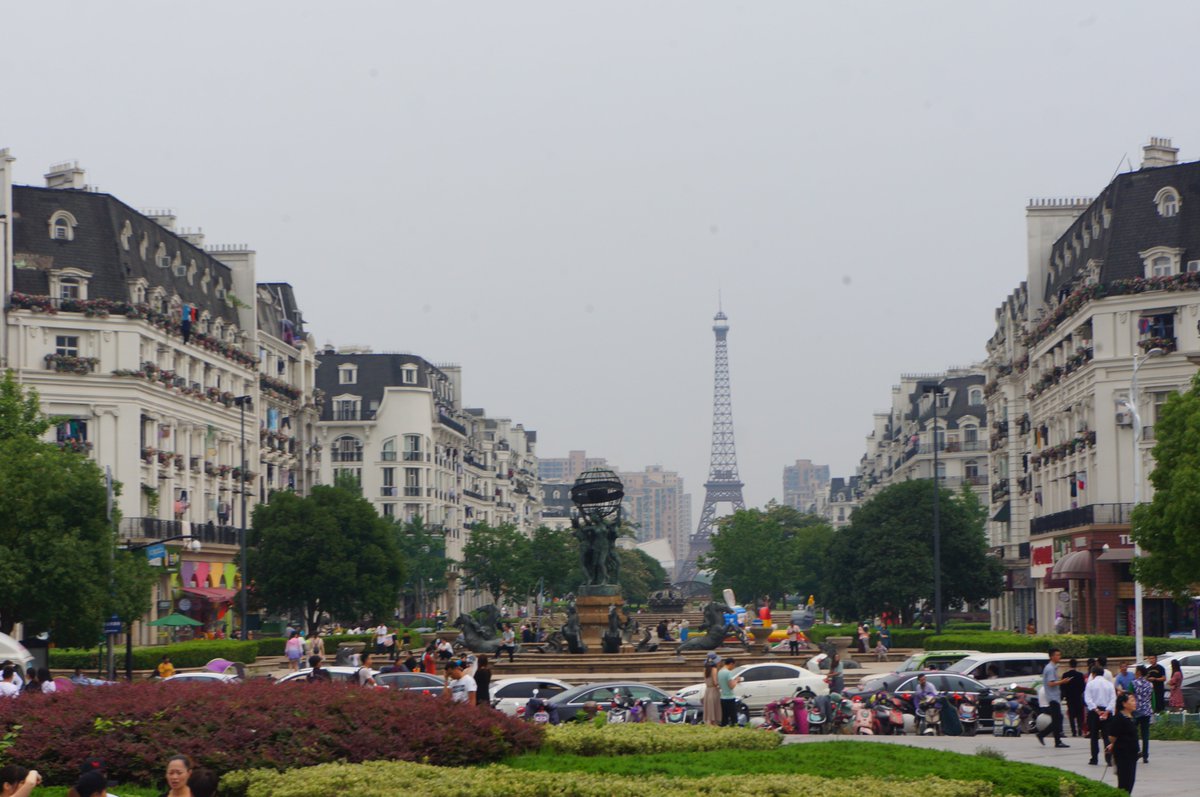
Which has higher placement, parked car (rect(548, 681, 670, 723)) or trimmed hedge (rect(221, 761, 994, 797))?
trimmed hedge (rect(221, 761, 994, 797))

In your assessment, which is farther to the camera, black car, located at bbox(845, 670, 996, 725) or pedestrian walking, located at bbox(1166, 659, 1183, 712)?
pedestrian walking, located at bbox(1166, 659, 1183, 712)

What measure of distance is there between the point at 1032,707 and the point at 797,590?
13585 cm

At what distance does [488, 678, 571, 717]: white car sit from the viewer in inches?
1619

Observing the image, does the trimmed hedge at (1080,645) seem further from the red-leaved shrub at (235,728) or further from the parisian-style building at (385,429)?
the parisian-style building at (385,429)

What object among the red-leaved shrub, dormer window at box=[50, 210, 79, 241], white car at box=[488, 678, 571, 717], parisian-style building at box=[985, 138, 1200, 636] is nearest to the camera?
the red-leaved shrub

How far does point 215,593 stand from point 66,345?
15648mm

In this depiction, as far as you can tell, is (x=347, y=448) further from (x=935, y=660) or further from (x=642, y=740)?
(x=642, y=740)

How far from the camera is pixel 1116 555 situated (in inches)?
2916

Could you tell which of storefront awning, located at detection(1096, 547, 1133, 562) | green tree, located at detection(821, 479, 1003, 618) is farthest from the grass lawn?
green tree, located at detection(821, 479, 1003, 618)

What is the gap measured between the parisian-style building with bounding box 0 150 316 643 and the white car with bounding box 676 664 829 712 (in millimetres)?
32609

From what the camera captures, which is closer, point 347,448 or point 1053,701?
point 1053,701

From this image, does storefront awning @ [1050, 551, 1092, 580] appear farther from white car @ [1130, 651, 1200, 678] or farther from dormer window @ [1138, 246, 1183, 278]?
white car @ [1130, 651, 1200, 678]

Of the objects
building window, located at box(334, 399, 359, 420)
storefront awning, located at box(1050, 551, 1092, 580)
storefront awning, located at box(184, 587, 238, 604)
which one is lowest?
storefront awning, located at box(184, 587, 238, 604)

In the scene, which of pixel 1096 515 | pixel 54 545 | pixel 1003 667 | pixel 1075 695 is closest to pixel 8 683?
pixel 54 545
